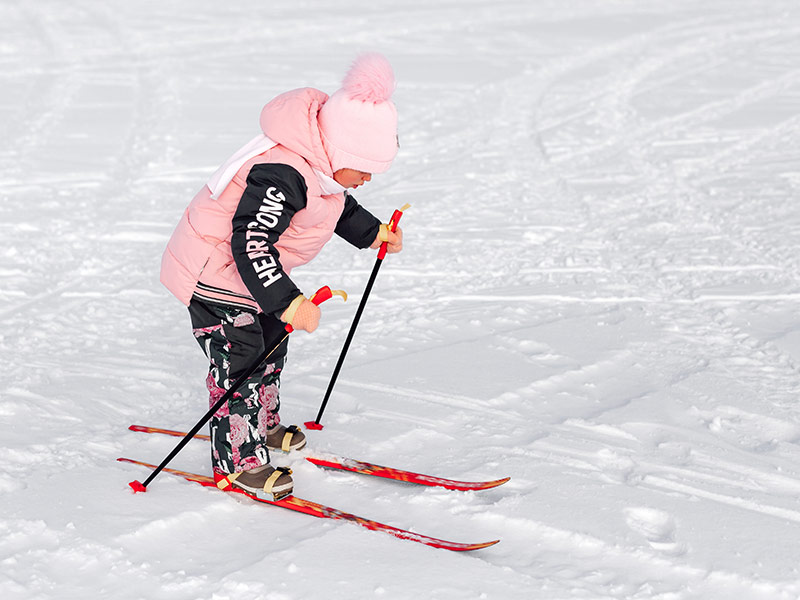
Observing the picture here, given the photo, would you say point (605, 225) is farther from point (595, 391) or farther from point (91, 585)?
point (91, 585)

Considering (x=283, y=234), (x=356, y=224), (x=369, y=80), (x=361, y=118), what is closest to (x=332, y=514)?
(x=283, y=234)

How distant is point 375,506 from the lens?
2900mm

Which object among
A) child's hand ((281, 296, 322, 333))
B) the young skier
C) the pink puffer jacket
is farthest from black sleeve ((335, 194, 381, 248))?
child's hand ((281, 296, 322, 333))

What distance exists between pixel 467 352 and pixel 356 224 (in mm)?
1054

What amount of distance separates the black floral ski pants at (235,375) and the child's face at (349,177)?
1.62 ft

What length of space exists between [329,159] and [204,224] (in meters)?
0.43

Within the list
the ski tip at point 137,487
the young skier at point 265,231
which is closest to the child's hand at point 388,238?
the young skier at point 265,231

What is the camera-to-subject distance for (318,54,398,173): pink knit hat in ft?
8.90

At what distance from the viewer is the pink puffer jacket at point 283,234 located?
2.74 metres

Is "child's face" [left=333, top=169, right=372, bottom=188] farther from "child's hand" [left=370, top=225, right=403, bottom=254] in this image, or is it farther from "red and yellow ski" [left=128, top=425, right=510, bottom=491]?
"red and yellow ski" [left=128, top=425, right=510, bottom=491]

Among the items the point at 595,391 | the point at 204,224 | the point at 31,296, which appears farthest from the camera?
the point at 31,296

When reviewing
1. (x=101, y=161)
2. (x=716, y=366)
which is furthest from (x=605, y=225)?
(x=101, y=161)

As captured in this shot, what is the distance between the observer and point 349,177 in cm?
284

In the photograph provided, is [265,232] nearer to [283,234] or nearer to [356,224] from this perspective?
[283,234]
